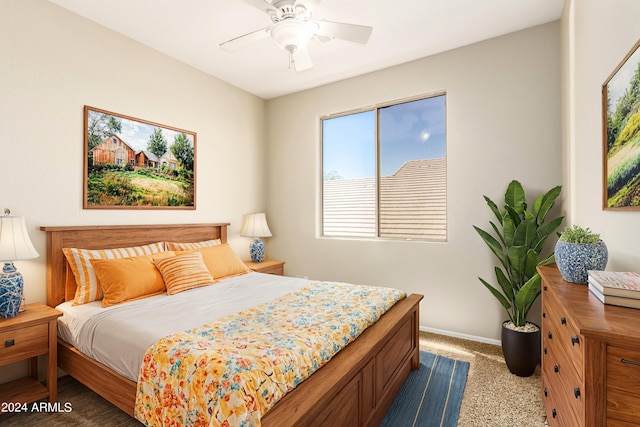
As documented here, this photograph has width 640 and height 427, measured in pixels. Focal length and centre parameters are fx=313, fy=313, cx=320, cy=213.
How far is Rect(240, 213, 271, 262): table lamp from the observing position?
4.05 m

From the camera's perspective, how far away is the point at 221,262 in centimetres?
314

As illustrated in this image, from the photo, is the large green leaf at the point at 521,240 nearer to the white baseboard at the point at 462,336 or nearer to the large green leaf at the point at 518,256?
the large green leaf at the point at 518,256

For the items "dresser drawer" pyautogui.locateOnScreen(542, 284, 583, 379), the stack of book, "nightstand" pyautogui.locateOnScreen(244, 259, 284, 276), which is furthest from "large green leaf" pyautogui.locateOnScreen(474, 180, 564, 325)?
"nightstand" pyautogui.locateOnScreen(244, 259, 284, 276)

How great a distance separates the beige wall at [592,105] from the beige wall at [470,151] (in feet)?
0.76

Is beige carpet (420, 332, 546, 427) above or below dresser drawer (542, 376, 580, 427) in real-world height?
below

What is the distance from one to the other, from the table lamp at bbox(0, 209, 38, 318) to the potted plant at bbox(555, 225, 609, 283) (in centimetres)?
320

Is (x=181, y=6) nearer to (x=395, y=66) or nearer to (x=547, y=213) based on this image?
(x=395, y=66)

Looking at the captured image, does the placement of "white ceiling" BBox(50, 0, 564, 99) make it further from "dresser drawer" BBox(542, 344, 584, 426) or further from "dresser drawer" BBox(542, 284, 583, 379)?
"dresser drawer" BBox(542, 344, 584, 426)

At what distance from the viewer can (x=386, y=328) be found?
6.69ft

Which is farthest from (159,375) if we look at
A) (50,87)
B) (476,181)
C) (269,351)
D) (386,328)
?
(476,181)

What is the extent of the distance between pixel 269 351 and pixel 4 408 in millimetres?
1906

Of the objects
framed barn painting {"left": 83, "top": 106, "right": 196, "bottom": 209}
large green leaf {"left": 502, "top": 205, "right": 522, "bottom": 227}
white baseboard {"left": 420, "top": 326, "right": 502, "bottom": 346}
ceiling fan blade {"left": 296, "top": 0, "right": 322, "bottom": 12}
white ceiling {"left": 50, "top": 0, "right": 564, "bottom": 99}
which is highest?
white ceiling {"left": 50, "top": 0, "right": 564, "bottom": 99}

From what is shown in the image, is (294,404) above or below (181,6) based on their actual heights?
below

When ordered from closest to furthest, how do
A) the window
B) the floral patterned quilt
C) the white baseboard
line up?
1. the floral patterned quilt
2. the white baseboard
3. the window
